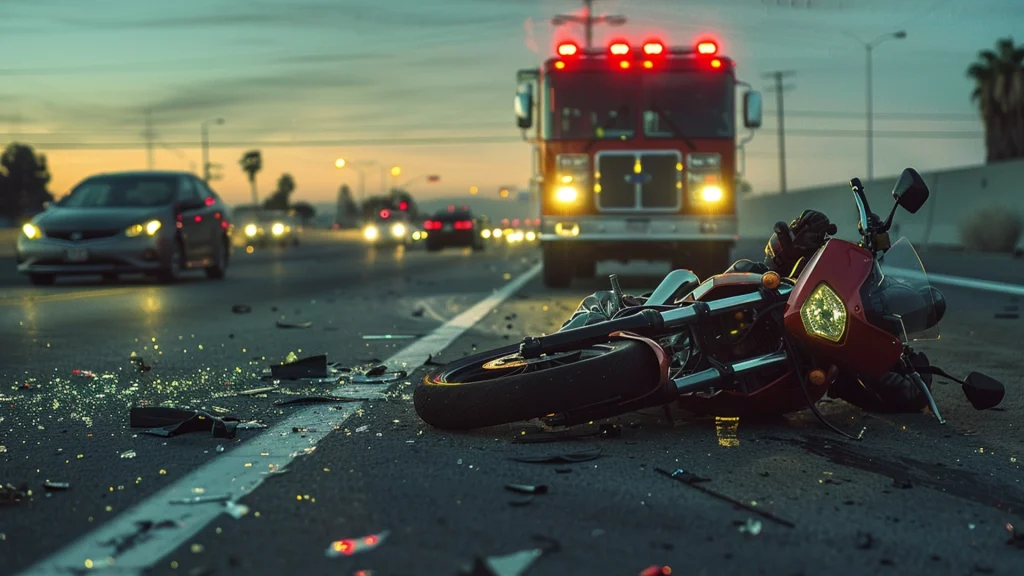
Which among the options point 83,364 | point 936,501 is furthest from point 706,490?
point 83,364

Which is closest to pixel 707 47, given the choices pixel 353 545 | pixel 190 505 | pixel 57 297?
pixel 57 297

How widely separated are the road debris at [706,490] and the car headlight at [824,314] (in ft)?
3.43


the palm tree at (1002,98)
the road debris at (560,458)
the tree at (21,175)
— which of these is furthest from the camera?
the tree at (21,175)

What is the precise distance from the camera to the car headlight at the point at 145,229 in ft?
63.1

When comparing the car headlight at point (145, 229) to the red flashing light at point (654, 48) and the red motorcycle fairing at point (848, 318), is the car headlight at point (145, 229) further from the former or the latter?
the red motorcycle fairing at point (848, 318)

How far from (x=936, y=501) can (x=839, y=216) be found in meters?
46.5

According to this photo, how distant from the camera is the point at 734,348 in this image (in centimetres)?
583

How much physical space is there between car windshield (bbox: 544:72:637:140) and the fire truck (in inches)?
0.5

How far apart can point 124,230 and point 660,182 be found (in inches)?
306

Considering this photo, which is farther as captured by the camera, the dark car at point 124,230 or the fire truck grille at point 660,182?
the dark car at point 124,230

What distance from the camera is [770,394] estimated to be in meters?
5.80

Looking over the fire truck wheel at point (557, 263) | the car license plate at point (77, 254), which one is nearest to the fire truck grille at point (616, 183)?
the fire truck wheel at point (557, 263)

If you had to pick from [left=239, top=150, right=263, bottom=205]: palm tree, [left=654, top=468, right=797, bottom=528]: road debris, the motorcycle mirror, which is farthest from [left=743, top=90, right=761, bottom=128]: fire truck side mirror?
[left=239, top=150, right=263, bottom=205]: palm tree

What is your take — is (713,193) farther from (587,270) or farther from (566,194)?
(587,270)
